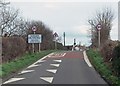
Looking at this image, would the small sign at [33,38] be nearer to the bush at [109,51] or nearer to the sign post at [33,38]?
the sign post at [33,38]

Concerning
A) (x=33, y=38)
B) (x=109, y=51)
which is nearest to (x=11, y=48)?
(x=109, y=51)

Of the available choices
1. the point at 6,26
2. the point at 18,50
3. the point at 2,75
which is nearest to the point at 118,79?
the point at 2,75

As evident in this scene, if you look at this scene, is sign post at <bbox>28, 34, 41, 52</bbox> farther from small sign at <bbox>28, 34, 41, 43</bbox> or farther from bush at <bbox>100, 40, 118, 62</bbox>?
A: bush at <bbox>100, 40, 118, 62</bbox>

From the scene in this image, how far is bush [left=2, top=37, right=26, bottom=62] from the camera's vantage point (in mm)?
24188

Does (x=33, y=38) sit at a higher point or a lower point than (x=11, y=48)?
higher

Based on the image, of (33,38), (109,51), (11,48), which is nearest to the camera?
(109,51)

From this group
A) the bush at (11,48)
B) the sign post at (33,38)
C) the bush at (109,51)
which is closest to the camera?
the bush at (109,51)

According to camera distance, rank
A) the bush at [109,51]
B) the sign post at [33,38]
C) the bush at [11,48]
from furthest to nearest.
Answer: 1. the sign post at [33,38]
2. the bush at [11,48]
3. the bush at [109,51]

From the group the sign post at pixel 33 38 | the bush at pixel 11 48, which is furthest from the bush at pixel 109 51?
the sign post at pixel 33 38

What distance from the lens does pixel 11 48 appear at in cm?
2580

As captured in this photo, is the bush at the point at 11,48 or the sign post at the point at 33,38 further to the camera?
the sign post at the point at 33,38

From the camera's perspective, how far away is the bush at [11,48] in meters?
24.2

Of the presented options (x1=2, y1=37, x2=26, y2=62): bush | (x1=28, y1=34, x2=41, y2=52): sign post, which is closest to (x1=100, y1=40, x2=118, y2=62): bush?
(x1=2, y1=37, x2=26, y2=62): bush

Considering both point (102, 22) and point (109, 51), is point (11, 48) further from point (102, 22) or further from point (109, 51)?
point (102, 22)
